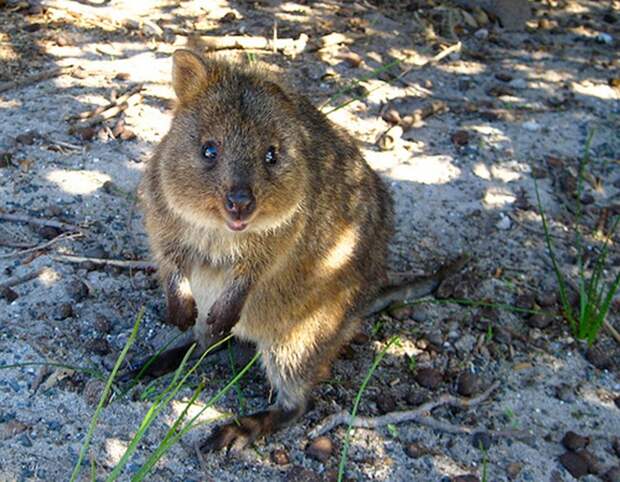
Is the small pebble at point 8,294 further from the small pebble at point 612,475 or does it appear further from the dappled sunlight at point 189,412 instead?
the small pebble at point 612,475

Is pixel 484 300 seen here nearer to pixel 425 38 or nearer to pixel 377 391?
pixel 377 391

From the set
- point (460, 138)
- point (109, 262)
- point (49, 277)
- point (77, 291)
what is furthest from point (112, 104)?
point (460, 138)

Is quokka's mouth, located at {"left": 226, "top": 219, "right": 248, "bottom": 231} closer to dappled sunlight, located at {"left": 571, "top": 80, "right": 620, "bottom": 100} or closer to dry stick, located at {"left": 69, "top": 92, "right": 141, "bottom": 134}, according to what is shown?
dry stick, located at {"left": 69, "top": 92, "right": 141, "bottom": 134}

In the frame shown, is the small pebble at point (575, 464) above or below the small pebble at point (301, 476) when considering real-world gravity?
below

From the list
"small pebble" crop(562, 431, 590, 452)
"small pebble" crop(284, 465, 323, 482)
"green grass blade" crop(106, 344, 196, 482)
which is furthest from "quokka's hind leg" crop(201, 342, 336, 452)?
"small pebble" crop(562, 431, 590, 452)

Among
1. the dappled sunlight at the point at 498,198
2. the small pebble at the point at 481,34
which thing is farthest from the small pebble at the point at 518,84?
the dappled sunlight at the point at 498,198

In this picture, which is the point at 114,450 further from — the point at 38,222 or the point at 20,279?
the point at 38,222

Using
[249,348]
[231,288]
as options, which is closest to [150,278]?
[249,348]
